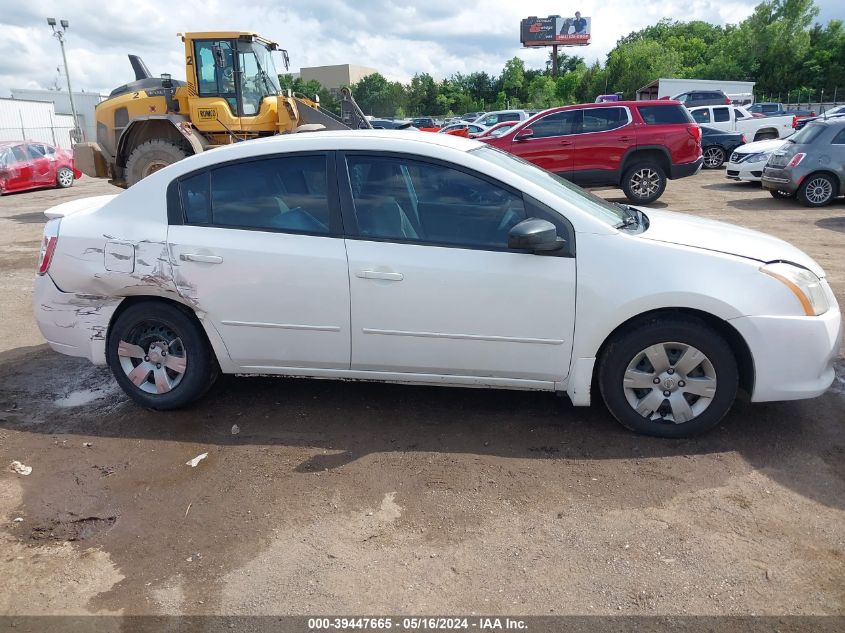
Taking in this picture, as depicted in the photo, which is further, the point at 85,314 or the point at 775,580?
the point at 85,314

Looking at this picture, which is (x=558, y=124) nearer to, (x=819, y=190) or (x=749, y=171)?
(x=819, y=190)


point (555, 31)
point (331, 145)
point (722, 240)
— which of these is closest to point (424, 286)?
point (331, 145)

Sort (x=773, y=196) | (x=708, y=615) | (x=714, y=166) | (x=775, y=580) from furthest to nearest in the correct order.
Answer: (x=714, y=166), (x=773, y=196), (x=775, y=580), (x=708, y=615)

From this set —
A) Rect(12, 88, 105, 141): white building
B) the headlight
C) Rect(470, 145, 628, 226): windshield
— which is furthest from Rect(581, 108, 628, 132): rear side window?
Rect(12, 88, 105, 141): white building

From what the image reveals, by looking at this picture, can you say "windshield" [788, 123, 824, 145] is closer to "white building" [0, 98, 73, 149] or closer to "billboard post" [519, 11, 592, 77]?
"white building" [0, 98, 73, 149]

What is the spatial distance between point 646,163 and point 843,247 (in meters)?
4.50

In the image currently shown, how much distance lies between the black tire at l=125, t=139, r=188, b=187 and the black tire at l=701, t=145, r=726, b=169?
15.2 meters

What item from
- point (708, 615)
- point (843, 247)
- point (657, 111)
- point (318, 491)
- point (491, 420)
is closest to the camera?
point (708, 615)

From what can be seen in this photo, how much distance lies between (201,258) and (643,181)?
1082 cm

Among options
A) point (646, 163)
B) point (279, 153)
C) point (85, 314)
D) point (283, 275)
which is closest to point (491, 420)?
point (283, 275)

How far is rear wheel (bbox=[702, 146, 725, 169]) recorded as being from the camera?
19.7 meters

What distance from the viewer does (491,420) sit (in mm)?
4023

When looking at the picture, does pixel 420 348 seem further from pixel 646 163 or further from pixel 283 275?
pixel 646 163

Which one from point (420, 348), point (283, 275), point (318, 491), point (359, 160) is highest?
point (359, 160)
